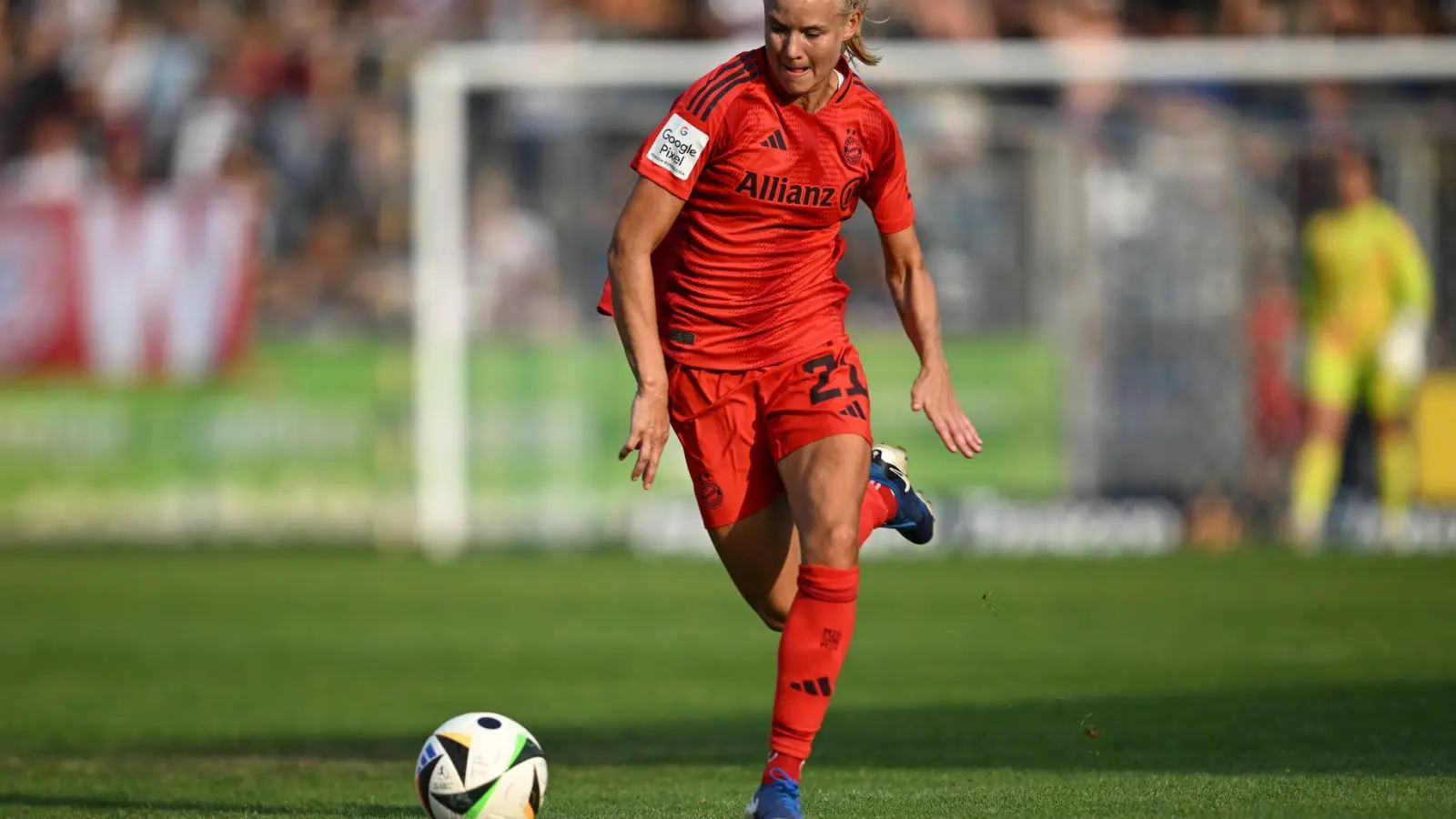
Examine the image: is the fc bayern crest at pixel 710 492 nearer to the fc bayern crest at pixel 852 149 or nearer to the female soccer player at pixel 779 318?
the female soccer player at pixel 779 318

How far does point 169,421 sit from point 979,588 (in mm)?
7509

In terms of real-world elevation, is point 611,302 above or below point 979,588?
above

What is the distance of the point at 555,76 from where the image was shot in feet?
57.2

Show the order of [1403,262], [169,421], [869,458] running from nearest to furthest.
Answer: [869,458], [1403,262], [169,421]

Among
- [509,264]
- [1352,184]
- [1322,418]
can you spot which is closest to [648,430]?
[1322,418]

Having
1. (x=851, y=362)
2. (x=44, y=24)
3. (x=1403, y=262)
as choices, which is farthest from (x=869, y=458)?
(x=44, y=24)

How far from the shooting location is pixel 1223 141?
17.8 m

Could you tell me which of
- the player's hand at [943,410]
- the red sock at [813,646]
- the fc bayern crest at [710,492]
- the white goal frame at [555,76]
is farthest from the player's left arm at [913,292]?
the white goal frame at [555,76]

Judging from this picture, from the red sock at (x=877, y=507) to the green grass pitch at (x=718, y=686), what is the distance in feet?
2.84

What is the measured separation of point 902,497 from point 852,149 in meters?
1.41

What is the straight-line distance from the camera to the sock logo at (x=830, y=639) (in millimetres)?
5812

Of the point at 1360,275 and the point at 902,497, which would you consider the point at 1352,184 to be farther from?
the point at 902,497

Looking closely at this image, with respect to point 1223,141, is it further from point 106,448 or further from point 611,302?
point 611,302

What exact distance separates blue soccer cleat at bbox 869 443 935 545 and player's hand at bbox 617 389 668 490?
1.44 m
